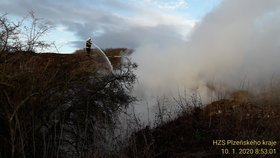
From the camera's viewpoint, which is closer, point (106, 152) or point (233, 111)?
point (106, 152)

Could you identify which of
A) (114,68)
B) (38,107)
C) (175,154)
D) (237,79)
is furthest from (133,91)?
(175,154)

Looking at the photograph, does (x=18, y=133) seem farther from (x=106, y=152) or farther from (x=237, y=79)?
(x=237, y=79)

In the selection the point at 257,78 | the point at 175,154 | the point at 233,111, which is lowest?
the point at 175,154

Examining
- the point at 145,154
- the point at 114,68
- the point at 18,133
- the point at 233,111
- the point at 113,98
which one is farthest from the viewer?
the point at 114,68

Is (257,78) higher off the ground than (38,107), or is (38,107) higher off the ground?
(257,78)

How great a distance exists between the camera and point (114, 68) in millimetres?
13016

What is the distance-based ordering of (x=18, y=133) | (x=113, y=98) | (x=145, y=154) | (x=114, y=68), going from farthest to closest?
(x=114, y=68), (x=113, y=98), (x=18, y=133), (x=145, y=154)

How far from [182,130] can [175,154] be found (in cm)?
126

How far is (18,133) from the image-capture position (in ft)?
31.9

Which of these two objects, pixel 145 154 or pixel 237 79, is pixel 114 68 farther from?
pixel 145 154

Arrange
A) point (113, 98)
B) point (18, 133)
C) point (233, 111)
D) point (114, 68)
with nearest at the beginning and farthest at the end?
point (18, 133) → point (233, 111) → point (113, 98) → point (114, 68)

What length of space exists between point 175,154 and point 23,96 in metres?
3.31

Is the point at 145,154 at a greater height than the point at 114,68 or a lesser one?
lesser

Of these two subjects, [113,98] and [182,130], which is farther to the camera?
[113,98]
